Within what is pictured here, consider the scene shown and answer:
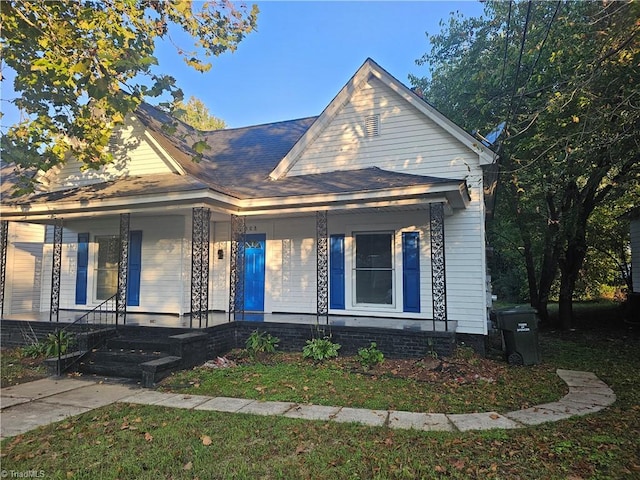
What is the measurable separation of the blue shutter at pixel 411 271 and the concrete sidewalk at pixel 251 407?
3474 mm

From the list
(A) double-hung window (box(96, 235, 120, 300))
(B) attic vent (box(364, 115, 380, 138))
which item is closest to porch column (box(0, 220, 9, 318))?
(A) double-hung window (box(96, 235, 120, 300))

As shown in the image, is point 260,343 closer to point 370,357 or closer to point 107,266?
point 370,357

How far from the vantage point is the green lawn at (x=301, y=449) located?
11.8 ft

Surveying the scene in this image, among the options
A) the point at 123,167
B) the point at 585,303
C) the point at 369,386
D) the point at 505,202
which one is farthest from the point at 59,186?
the point at 585,303

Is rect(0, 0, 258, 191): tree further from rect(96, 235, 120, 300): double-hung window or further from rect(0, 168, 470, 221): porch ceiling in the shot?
rect(96, 235, 120, 300): double-hung window

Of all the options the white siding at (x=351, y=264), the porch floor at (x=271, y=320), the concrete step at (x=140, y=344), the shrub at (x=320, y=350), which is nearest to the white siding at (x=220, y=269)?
the white siding at (x=351, y=264)

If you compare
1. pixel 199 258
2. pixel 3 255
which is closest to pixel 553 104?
pixel 199 258

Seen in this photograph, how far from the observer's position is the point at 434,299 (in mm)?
8406

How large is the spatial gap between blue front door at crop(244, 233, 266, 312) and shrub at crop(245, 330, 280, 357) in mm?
2119

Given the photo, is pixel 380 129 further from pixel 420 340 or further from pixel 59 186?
pixel 59 186

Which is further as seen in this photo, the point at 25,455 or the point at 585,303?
the point at 585,303

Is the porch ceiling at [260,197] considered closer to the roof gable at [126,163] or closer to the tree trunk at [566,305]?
the roof gable at [126,163]

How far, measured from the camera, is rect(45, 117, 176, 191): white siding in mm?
10711

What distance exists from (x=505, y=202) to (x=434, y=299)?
877 cm
